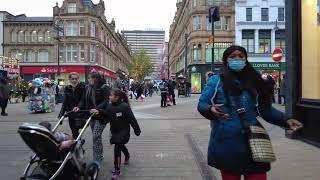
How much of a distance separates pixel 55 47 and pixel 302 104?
61137 millimetres

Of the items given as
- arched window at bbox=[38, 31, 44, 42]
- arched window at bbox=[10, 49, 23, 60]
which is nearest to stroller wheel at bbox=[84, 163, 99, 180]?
arched window at bbox=[38, 31, 44, 42]

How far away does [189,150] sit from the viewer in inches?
400

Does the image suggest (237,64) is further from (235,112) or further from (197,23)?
(197,23)

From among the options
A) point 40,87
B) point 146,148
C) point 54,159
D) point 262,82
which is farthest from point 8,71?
point 262,82

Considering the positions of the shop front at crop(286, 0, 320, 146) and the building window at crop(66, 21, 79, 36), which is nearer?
the shop front at crop(286, 0, 320, 146)

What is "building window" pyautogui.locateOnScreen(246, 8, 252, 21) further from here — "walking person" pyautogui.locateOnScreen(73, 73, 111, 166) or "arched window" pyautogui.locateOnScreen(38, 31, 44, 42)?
"walking person" pyautogui.locateOnScreen(73, 73, 111, 166)

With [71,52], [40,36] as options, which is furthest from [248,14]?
[40,36]

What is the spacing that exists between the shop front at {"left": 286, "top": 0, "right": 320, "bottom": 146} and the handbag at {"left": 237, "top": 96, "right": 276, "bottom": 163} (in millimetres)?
6774

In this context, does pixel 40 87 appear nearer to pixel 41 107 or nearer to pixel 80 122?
pixel 41 107

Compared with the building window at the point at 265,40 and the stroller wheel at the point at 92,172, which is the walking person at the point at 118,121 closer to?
the stroller wheel at the point at 92,172

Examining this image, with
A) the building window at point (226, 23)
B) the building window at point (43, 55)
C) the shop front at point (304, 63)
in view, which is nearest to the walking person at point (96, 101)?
the shop front at point (304, 63)

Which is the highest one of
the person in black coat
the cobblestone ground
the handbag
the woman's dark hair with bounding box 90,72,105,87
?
the woman's dark hair with bounding box 90,72,105,87

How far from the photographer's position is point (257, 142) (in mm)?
3979

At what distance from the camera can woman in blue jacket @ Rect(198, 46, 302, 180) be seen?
4.04 m
